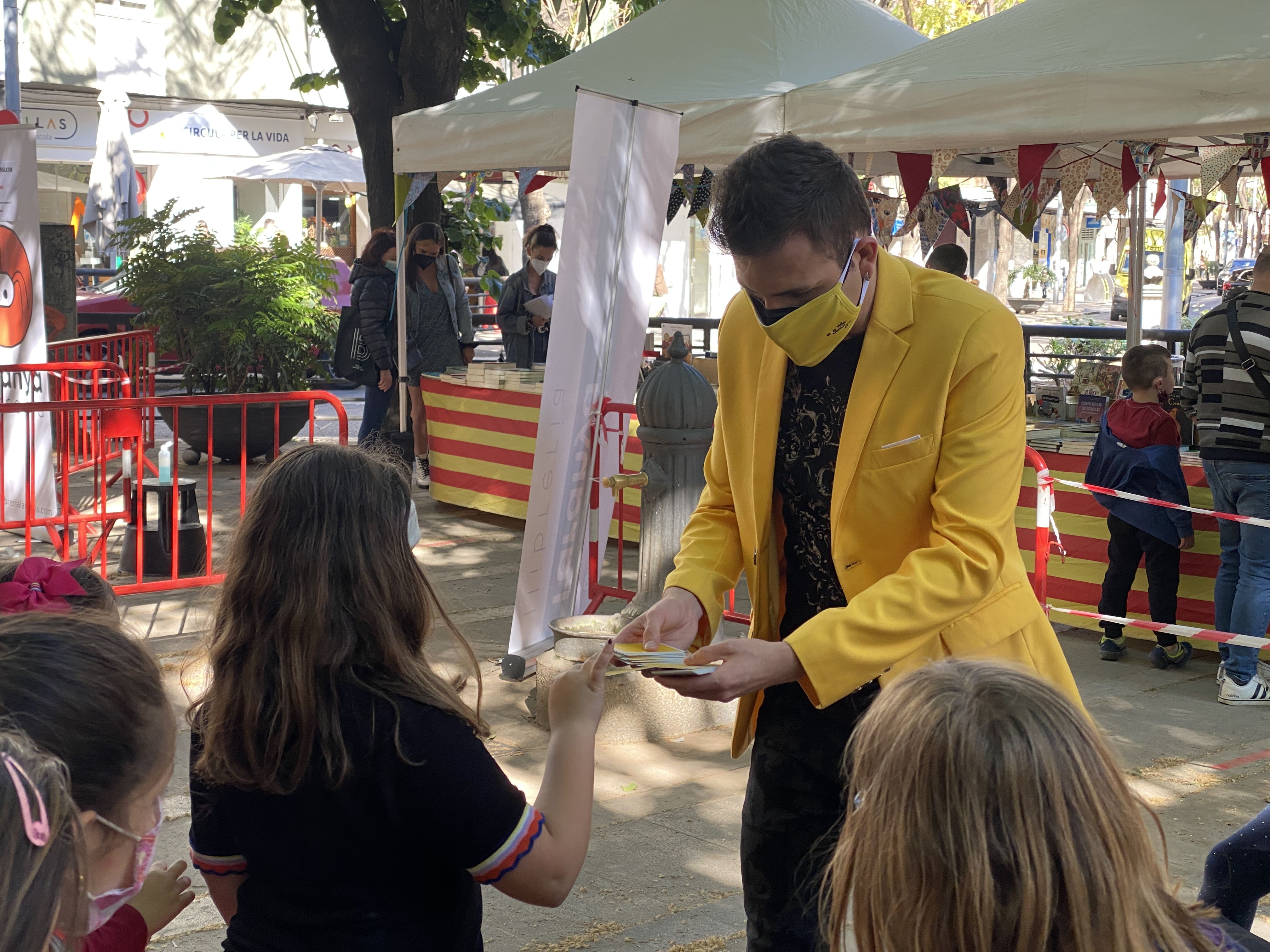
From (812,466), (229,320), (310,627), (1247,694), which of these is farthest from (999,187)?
(310,627)

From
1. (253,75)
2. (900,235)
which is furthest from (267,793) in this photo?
(253,75)

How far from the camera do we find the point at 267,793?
201 centimetres

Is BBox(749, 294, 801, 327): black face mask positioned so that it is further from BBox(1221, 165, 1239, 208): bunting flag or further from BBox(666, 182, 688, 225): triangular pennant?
BBox(1221, 165, 1239, 208): bunting flag

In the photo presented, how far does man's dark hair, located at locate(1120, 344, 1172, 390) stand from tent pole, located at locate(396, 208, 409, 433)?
547cm

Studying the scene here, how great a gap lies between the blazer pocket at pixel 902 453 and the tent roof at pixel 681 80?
5671 millimetres

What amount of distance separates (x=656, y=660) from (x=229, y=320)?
9.95 metres

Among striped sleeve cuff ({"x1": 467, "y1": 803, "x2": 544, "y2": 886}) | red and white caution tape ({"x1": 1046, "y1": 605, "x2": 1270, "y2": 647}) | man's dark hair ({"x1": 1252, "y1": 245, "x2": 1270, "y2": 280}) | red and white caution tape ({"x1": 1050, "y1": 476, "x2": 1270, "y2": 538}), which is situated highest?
man's dark hair ({"x1": 1252, "y1": 245, "x2": 1270, "y2": 280})

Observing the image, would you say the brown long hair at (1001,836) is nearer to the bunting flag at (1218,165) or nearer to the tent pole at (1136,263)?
the bunting flag at (1218,165)

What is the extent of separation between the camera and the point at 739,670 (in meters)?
2.29

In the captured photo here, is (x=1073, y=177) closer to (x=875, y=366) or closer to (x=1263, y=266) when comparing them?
(x=1263, y=266)

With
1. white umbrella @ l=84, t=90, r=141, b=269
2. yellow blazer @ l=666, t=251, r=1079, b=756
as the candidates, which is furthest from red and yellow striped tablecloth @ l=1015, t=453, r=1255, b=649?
white umbrella @ l=84, t=90, r=141, b=269

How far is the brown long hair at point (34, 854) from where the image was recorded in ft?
4.42

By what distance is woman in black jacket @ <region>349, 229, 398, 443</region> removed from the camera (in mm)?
10672

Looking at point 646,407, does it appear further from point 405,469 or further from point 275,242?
point 275,242
